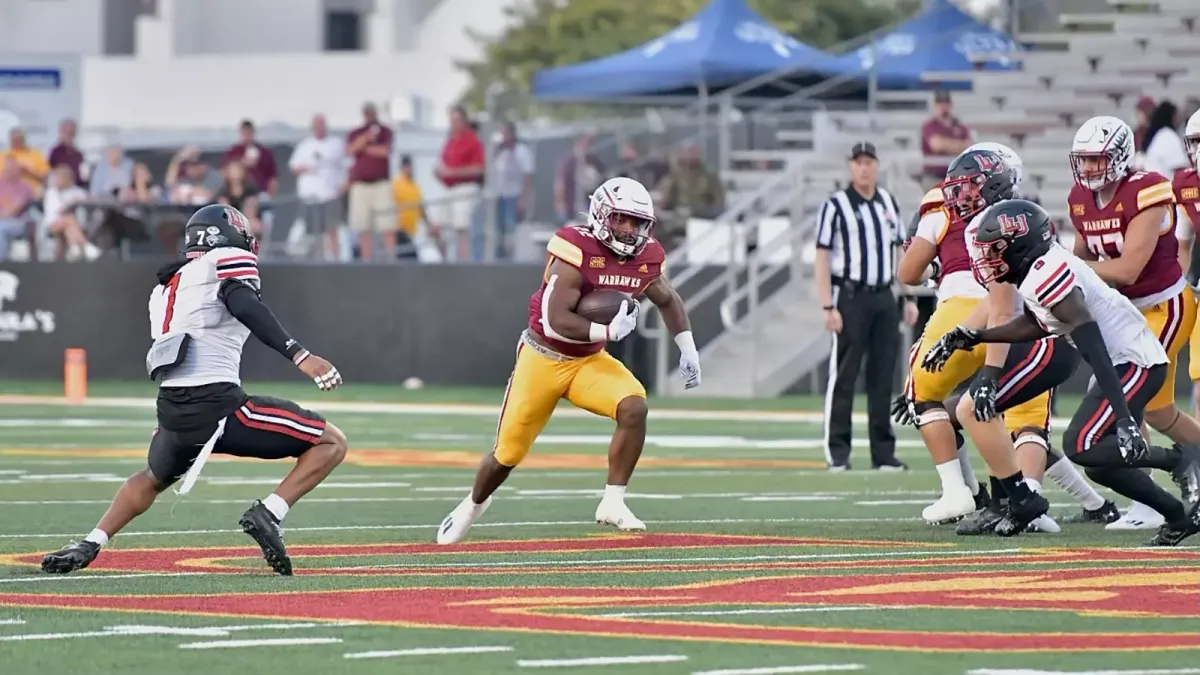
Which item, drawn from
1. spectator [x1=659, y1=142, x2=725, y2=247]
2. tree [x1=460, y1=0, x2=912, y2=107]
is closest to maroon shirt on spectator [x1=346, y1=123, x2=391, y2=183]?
spectator [x1=659, y1=142, x2=725, y2=247]

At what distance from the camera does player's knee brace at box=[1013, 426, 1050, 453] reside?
11.3m

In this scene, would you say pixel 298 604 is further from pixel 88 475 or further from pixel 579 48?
pixel 579 48

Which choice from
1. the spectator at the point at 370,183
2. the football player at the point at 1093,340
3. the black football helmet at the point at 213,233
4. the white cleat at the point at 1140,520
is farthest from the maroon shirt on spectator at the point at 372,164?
the black football helmet at the point at 213,233

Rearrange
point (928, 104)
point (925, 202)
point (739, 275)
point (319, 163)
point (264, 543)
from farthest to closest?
point (928, 104)
point (319, 163)
point (739, 275)
point (925, 202)
point (264, 543)

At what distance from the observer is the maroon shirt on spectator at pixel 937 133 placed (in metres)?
24.1

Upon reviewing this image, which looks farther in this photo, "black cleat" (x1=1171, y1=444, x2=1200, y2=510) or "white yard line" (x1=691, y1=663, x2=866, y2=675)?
"black cleat" (x1=1171, y1=444, x2=1200, y2=510)

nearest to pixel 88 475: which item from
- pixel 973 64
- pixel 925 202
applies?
pixel 925 202

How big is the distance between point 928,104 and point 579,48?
103 feet

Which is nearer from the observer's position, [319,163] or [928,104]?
[319,163]

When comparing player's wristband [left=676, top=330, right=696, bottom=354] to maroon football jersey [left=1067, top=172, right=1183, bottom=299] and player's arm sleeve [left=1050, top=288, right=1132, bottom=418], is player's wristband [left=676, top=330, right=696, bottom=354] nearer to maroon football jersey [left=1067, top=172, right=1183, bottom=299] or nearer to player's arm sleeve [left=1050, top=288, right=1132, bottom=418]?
maroon football jersey [left=1067, top=172, right=1183, bottom=299]

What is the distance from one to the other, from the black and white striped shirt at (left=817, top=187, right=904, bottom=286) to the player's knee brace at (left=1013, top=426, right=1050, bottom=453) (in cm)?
376

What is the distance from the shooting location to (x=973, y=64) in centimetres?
2919

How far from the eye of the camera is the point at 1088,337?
985 cm

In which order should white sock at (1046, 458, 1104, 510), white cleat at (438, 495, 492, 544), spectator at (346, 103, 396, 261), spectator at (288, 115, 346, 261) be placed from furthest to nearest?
spectator at (288, 115, 346, 261), spectator at (346, 103, 396, 261), white sock at (1046, 458, 1104, 510), white cleat at (438, 495, 492, 544)
